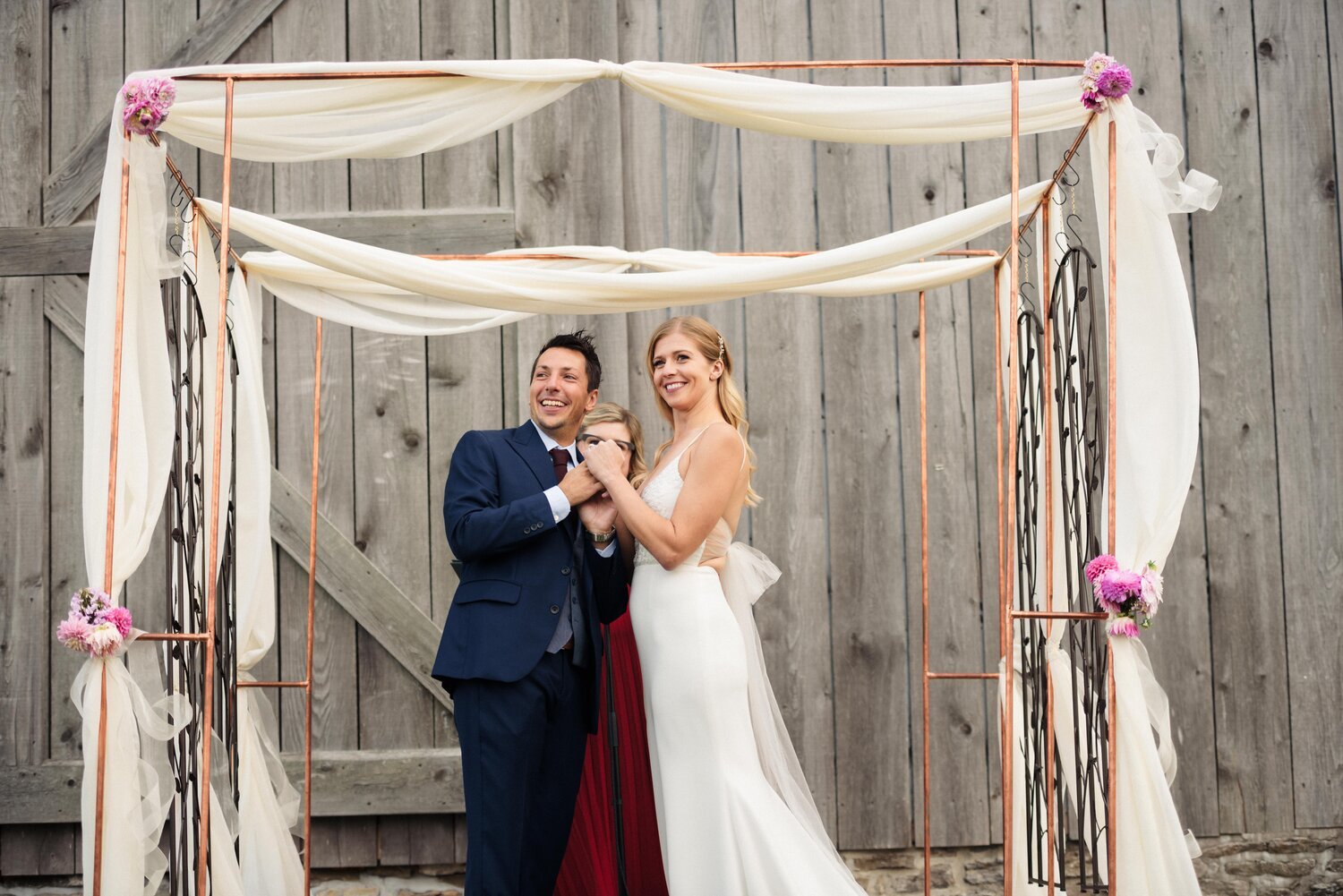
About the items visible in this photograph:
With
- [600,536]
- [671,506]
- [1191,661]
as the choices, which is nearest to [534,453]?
[600,536]

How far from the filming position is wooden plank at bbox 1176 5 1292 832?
14.7 feet

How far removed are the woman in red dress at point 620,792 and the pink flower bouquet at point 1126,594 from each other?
1454 mm

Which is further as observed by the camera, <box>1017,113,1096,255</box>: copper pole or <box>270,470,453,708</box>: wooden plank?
<box>270,470,453,708</box>: wooden plank

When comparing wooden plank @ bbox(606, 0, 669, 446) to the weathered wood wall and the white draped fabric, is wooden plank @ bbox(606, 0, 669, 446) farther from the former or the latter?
the white draped fabric

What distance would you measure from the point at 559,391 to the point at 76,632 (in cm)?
141

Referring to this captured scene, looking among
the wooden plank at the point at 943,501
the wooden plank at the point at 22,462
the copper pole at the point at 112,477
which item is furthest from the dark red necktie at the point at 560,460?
the wooden plank at the point at 22,462

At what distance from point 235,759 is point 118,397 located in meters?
1.32

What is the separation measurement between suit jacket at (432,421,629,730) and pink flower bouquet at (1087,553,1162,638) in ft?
4.37

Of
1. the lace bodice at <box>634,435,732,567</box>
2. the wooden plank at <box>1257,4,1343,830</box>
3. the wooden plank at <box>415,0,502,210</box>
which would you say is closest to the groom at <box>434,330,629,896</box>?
the lace bodice at <box>634,435,732,567</box>

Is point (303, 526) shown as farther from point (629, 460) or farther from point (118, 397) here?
point (118, 397)

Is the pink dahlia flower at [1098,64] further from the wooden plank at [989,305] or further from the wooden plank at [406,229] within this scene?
the wooden plank at [406,229]

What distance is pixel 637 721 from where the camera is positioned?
153 inches

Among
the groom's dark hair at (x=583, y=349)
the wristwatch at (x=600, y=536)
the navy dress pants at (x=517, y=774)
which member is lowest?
the navy dress pants at (x=517, y=774)

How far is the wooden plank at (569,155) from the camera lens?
4.67 m
